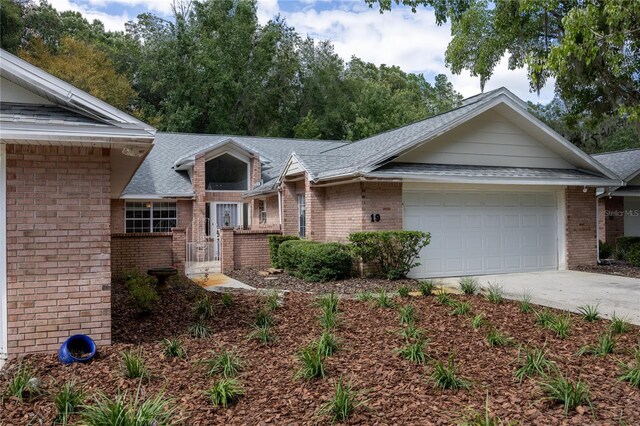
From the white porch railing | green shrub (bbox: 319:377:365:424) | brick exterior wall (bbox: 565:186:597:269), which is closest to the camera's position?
green shrub (bbox: 319:377:365:424)

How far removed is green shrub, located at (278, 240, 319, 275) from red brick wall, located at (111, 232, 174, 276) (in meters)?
3.18

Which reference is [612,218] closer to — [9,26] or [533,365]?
[533,365]

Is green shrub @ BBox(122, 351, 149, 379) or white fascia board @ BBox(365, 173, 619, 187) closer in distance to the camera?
green shrub @ BBox(122, 351, 149, 379)

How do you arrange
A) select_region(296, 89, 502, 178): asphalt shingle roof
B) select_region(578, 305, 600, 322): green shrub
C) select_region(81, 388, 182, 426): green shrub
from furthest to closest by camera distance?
select_region(296, 89, 502, 178): asphalt shingle roof < select_region(578, 305, 600, 322): green shrub < select_region(81, 388, 182, 426): green shrub

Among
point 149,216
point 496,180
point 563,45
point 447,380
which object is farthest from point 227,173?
point 447,380

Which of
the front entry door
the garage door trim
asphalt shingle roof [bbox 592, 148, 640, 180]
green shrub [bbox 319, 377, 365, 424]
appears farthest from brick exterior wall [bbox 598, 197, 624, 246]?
green shrub [bbox 319, 377, 365, 424]

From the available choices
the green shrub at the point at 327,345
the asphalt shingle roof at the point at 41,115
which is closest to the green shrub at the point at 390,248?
the green shrub at the point at 327,345

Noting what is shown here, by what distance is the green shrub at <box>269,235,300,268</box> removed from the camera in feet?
48.6

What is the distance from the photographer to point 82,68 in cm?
2708

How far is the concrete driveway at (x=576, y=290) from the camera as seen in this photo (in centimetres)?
864

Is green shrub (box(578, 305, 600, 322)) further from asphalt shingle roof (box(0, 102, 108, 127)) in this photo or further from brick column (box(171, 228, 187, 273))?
brick column (box(171, 228, 187, 273))

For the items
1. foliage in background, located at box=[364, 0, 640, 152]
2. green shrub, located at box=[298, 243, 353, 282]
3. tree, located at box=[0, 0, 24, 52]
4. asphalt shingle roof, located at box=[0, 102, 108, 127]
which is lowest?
green shrub, located at box=[298, 243, 353, 282]

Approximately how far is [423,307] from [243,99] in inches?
1308

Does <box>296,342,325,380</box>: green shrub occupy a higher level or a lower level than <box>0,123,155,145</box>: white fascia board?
lower
